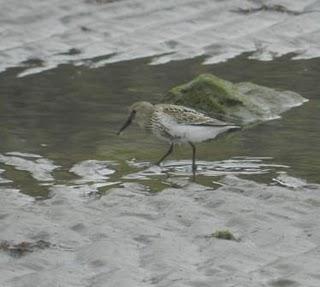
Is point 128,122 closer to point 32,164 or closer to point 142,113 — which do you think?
point 142,113

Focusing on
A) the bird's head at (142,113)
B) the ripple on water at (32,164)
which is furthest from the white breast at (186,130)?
the ripple on water at (32,164)

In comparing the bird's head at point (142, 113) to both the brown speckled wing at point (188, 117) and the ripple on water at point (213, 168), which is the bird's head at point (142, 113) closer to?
the brown speckled wing at point (188, 117)

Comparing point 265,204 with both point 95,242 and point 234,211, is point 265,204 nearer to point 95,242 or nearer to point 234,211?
point 234,211

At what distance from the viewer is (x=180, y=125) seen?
1142 cm

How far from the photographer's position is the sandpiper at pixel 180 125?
1141 centimetres

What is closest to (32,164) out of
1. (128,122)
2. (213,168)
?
(128,122)

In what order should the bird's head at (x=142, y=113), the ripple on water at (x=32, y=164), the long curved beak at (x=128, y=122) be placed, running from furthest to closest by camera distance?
1. the long curved beak at (x=128, y=122)
2. the bird's head at (x=142, y=113)
3. the ripple on water at (x=32, y=164)

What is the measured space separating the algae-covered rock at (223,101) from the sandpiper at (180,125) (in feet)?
7.59

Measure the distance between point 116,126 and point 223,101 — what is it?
160cm

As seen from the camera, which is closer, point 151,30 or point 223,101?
Answer: point 223,101

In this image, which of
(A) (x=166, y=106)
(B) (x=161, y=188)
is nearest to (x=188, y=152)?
(A) (x=166, y=106)

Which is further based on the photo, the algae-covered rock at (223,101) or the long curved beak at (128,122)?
the algae-covered rock at (223,101)

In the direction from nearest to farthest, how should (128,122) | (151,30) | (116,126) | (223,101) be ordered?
(128,122)
(116,126)
(223,101)
(151,30)

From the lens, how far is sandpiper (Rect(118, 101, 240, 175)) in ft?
37.4
